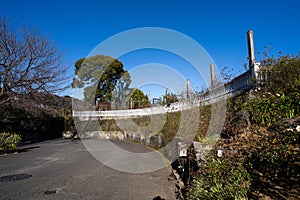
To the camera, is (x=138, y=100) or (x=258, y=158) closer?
(x=258, y=158)

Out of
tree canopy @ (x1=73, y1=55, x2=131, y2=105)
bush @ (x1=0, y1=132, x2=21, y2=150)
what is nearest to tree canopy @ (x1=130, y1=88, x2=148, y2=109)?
tree canopy @ (x1=73, y1=55, x2=131, y2=105)

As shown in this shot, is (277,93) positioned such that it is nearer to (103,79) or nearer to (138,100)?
(138,100)

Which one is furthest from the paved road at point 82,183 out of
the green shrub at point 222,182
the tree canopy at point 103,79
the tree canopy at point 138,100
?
the tree canopy at point 103,79

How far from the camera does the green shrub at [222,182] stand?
203 centimetres

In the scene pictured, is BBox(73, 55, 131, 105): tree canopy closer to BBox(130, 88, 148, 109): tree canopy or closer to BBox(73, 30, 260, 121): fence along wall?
BBox(130, 88, 148, 109): tree canopy

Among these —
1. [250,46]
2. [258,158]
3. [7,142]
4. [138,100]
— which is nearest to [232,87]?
[250,46]

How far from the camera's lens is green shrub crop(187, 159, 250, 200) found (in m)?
2.03

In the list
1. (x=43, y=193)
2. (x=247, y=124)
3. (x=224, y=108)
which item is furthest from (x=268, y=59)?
(x=43, y=193)

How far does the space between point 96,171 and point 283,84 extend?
15.8 feet

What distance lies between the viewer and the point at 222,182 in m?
2.27

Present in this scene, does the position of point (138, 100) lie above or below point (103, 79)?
below

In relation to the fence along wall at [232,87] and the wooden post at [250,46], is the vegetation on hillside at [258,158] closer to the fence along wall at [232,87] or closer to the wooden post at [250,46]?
the fence along wall at [232,87]

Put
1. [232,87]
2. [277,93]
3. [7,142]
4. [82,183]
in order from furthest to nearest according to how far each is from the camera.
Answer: [7,142] < [232,87] < [277,93] < [82,183]

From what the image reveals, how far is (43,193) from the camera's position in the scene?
11.5 feet
